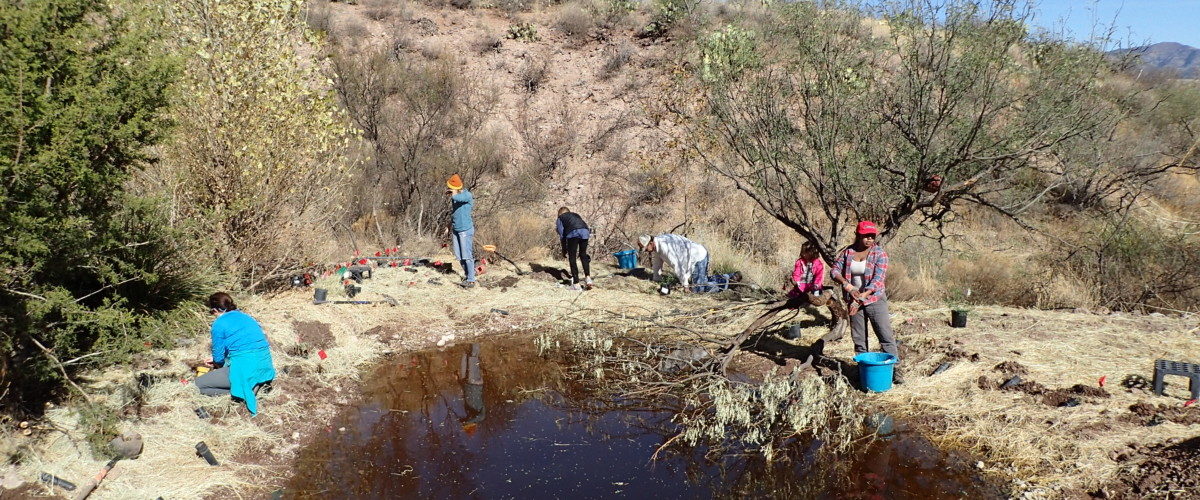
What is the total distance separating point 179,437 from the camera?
5527mm

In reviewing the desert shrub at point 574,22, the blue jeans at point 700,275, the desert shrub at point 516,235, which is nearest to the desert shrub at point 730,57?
the blue jeans at point 700,275

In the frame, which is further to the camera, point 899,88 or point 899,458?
point 899,88

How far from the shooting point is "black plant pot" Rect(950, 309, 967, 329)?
8.01 m

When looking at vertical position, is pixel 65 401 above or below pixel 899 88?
below

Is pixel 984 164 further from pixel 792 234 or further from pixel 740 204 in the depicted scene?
pixel 740 204

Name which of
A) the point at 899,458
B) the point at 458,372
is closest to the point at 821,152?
the point at 899,458

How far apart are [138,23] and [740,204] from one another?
12435 mm

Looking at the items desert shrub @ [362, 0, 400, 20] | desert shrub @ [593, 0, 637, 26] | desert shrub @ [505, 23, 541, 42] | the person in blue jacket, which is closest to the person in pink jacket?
the person in blue jacket

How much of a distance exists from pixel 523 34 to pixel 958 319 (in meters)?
19.7

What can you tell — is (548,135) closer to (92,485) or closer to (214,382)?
(214,382)

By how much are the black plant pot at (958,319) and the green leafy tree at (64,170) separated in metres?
8.02

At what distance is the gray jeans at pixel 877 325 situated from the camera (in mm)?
6598

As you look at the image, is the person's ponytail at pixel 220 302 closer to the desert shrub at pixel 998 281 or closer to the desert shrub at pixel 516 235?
the desert shrub at pixel 516 235

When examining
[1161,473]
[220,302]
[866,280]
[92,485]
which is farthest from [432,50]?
[1161,473]
